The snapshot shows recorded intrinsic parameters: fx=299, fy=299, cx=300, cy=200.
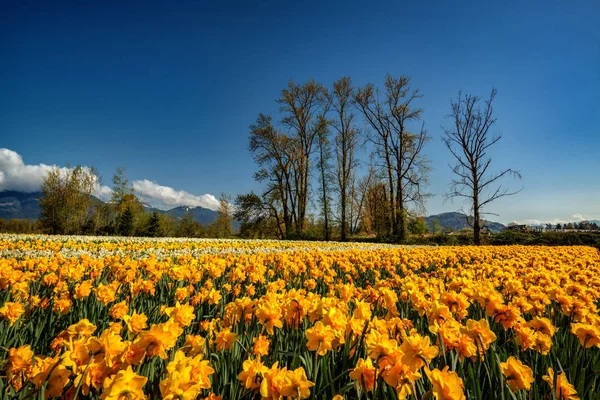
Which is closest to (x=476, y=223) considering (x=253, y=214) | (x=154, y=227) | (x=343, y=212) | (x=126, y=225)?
(x=343, y=212)

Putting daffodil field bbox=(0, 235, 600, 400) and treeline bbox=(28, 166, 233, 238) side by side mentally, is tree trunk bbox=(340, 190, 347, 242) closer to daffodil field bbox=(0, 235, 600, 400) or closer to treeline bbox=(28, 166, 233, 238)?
treeline bbox=(28, 166, 233, 238)

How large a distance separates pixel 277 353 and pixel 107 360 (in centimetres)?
94

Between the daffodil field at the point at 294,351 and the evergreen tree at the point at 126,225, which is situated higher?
the evergreen tree at the point at 126,225

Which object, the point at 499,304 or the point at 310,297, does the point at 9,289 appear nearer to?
the point at 310,297

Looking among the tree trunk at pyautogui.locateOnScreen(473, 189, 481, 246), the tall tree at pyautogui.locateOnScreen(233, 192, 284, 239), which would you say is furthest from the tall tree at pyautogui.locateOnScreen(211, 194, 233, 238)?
the tree trunk at pyautogui.locateOnScreen(473, 189, 481, 246)

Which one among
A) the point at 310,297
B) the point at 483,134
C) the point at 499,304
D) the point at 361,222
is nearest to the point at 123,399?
the point at 310,297

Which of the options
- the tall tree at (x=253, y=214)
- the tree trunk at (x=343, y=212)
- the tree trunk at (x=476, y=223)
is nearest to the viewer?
the tree trunk at (x=476, y=223)

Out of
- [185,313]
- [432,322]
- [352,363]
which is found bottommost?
[352,363]

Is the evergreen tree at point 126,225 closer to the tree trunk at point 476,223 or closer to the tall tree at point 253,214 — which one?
the tall tree at point 253,214

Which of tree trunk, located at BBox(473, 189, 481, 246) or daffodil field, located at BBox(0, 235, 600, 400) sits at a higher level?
tree trunk, located at BBox(473, 189, 481, 246)

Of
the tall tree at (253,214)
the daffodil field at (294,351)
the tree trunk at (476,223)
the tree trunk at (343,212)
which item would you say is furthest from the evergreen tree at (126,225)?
the tree trunk at (476,223)

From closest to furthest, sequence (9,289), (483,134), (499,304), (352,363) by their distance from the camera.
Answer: (352,363), (499,304), (9,289), (483,134)

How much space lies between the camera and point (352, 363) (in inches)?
68.4

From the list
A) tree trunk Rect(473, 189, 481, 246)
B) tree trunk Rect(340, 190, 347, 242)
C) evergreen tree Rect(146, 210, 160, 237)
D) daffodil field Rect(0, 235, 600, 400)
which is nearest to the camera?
daffodil field Rect(0, 235, 600, 400)
